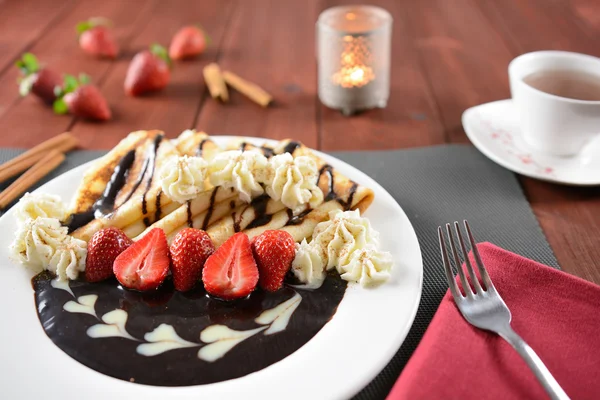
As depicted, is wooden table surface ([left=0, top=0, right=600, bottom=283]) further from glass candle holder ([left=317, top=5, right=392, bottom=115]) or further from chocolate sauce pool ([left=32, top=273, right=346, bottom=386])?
chocolate sauce pool ([left=32, top=273, right=346, bottom=386])

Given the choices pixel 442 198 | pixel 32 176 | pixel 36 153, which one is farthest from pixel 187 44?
pixel 442 198

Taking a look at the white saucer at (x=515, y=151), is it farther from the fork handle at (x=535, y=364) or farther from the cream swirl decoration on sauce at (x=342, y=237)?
the fork handle at (x=535, y=364)

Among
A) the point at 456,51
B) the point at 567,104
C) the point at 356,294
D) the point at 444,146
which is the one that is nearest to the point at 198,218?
the point at 356,294

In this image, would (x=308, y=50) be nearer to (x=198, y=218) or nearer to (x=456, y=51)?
(x=456, y=51)

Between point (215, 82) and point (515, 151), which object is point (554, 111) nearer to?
point (515, 151)

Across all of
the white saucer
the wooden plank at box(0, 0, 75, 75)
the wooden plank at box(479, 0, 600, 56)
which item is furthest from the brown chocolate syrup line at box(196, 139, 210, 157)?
the wooden plank at box(479, 0, 600, 56)

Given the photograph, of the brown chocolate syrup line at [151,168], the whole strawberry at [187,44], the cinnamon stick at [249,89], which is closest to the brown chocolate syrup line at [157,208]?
the brown chocolate syrup line at [151,168]
